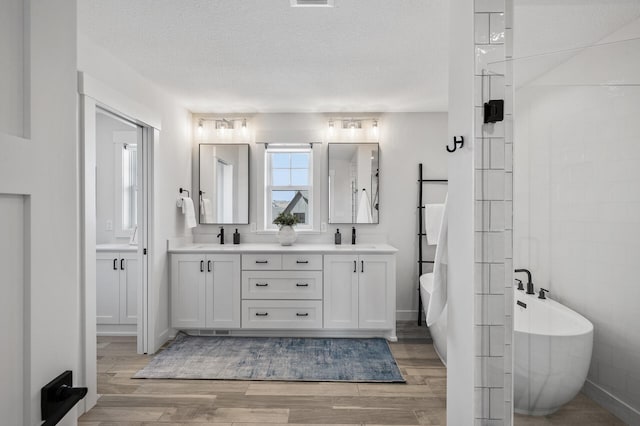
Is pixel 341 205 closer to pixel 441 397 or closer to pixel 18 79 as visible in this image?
pixel 441 397

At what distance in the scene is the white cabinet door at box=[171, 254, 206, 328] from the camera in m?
3.53

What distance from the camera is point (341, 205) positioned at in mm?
4113

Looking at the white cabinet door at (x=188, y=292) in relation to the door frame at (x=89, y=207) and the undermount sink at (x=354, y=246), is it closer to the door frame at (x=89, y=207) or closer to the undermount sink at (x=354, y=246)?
the door frame at (x=89, y=207)

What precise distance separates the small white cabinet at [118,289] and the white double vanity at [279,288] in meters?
0.46

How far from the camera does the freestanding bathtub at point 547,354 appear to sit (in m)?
1.37

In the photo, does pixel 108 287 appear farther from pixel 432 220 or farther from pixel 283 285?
pixel 432 220

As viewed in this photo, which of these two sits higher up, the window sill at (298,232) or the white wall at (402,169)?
the white wall at (402,169)

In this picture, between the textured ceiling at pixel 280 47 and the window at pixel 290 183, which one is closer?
the textured ceiling at pixel 280 47

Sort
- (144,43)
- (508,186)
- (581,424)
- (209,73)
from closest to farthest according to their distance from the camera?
(581,424) → (508,186) → (144,43) → (209,73)

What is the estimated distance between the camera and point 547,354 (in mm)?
1439

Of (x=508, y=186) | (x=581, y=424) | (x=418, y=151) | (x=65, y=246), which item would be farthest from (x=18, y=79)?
(x=418, y=151)

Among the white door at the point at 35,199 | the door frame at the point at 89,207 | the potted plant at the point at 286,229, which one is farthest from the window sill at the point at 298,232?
the white door at the point at 35,199

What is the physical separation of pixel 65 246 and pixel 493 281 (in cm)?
155

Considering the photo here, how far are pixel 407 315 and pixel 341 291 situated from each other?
106cm
